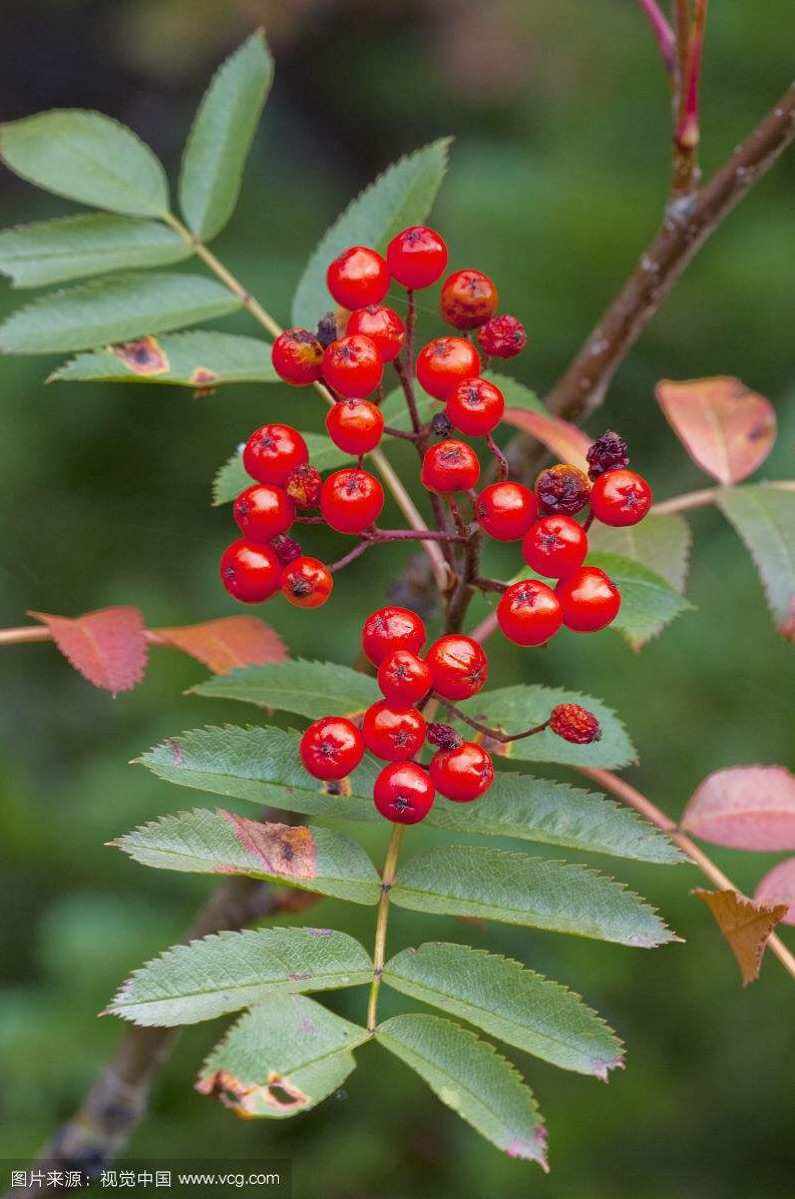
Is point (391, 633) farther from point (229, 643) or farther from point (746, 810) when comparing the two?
point (746, 810)

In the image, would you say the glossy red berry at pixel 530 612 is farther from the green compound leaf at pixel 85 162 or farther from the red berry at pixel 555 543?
the green compound leaf at pixel 85 162

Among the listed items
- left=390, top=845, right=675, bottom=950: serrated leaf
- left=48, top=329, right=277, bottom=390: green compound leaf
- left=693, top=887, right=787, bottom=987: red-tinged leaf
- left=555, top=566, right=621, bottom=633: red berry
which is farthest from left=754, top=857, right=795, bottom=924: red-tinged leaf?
left=48, top=329, right=277, bottom=390: green compound leaf

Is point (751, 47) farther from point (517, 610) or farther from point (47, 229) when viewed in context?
point (517, 610)

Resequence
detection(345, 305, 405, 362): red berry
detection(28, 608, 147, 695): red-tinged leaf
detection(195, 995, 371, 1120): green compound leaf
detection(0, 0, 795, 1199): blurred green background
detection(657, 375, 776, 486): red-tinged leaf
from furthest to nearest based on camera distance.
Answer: detection(0, 0, 795, 1199): blurred green background, detection(657, 375, 776, 486): red-tinged leaf, detection(28, 608, 147, 695): red-tinged leaf, detection(345, 305, 405, 362): red berry, detection(195, 995, 371, 1120): green compound leaf

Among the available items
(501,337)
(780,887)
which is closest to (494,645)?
(780,887)

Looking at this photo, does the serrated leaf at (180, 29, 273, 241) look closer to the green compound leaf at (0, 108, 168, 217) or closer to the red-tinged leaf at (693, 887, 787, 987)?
the green compound leaf at (0, 108, 168, 217)
